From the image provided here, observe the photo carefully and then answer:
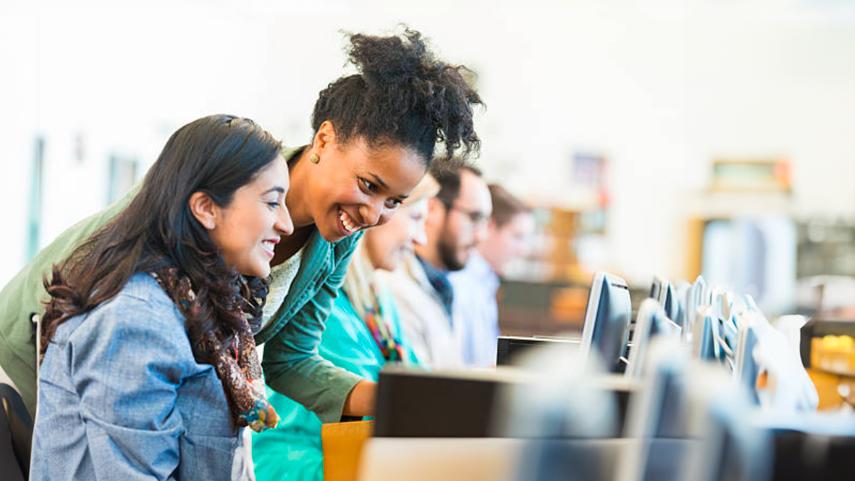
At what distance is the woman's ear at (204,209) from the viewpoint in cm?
148

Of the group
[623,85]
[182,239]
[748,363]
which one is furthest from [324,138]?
[623,85]

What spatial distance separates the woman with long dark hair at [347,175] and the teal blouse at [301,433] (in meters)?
0.14

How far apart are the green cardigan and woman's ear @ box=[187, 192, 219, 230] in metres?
0.16

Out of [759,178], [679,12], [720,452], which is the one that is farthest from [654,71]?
[720,452]

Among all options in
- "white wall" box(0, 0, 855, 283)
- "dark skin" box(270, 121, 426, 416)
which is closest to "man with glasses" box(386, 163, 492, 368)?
"dark skin" box(270, 121, 426, 416)

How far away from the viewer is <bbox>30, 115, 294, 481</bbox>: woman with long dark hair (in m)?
1.31

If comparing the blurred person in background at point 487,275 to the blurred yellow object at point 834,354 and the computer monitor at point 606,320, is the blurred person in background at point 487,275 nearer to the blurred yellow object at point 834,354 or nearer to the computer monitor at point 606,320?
the blurred yellow object at point 834,354

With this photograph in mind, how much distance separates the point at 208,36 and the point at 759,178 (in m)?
5.22

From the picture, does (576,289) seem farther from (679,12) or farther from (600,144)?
(679,12)

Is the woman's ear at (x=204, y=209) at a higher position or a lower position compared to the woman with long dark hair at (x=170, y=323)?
higher

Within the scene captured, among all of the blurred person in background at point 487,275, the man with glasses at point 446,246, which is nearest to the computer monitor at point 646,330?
the man with glasses at point 446,246

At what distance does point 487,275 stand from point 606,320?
3.70m

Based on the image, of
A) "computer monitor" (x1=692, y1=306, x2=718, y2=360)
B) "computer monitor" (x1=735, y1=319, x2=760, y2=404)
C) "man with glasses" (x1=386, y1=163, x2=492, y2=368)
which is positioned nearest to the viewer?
"computer monitor" (x1=735, y1=319, x2=760, y2=404)

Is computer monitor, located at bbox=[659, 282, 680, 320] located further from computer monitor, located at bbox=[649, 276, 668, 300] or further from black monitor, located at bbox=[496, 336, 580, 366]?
black monitor, located at bbox=[496, 336, 580, 366]
